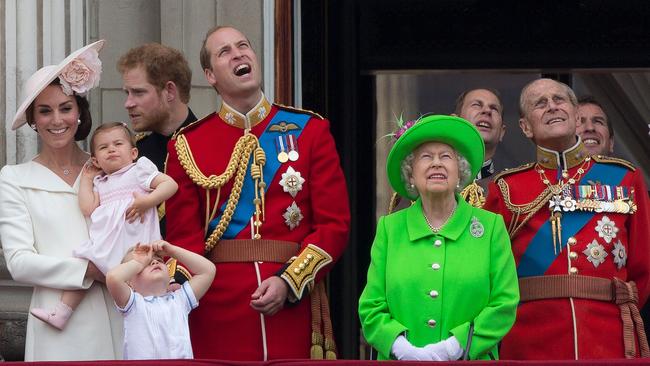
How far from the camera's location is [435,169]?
25.0 ft

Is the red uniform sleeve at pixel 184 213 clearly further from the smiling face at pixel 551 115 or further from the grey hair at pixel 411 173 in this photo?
the smiling face at pixel 551 115

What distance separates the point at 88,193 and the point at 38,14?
1767 mm

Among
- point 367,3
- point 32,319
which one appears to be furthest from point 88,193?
point 367,3

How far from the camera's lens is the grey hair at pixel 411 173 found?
7.70 metres

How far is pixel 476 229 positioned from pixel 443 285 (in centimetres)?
24

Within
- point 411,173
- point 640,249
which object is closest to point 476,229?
point 411,173

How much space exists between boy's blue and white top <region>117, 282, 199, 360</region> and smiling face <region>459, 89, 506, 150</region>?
5.78ft

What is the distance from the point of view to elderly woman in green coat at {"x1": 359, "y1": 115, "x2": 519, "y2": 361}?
740cm

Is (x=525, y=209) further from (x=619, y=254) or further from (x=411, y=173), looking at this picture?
(x=411, y=173)

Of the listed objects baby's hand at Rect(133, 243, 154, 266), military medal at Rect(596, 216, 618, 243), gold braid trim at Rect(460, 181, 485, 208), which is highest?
gold braid trim at Rect(460, 181, 485, 208)

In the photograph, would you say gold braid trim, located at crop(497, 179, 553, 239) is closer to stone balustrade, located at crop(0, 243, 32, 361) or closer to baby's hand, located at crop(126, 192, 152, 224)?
baby's hand, located at crop(126, 192, 152, 224)

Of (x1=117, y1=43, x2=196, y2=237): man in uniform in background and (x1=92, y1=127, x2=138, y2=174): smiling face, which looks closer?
(x1=92, y1=127, x2=138, y2=174): smiling face

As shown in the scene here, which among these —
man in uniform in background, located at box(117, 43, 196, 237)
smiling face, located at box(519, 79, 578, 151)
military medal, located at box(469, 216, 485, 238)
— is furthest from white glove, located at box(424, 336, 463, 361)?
man in uniform in background, located at box(117, 43, 196, 237)

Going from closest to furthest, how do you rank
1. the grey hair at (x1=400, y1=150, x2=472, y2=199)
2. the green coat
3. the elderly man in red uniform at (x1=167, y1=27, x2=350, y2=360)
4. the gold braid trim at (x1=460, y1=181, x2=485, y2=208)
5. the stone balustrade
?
the green coat → the grey hair at (x1=400, y1=150, x2=472, y2=199) → the elderly man in red uniform at (x1=167, y1=27, x2=350, y2=360) → the gold braid trim at (x1=460, y1=181, x2=485, y2=208) → the stone balustrade
